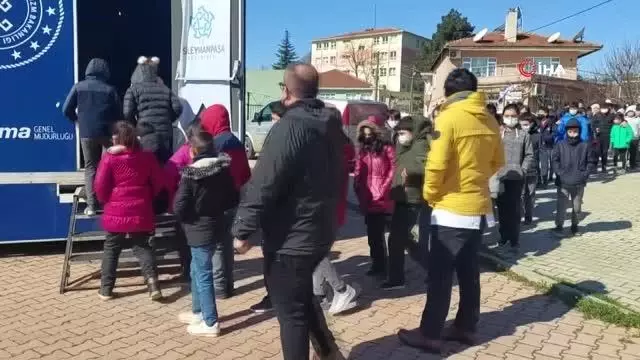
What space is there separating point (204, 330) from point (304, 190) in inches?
74.1

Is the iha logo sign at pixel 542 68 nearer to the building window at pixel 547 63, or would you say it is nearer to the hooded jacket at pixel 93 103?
the building window at pixel 547 63

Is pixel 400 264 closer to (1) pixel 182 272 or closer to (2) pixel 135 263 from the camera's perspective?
(1) pixel 182 272

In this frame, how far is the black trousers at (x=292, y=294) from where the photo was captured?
3.31 metres

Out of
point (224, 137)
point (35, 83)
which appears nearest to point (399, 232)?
point (224, 137)

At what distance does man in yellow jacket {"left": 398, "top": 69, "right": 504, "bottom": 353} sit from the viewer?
13.5 feet

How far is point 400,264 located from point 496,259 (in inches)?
67.7

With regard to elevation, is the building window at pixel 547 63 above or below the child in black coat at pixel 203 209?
above

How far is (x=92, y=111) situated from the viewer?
619 centimetres

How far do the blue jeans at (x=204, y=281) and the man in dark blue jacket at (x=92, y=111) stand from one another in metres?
2.09

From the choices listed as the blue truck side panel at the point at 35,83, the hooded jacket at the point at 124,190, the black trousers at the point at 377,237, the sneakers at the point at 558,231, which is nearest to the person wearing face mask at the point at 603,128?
the sneakers at the point at 558,231

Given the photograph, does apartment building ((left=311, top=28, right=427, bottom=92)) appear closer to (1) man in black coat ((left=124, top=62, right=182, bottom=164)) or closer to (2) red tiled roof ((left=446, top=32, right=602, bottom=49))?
(2) red tiled roof ((left=446, top=32, right=602, bottom=49))

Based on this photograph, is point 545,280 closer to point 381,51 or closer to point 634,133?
point 634,133

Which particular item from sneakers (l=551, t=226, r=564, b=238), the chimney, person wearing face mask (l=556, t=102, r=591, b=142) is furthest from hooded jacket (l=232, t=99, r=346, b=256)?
the chimney

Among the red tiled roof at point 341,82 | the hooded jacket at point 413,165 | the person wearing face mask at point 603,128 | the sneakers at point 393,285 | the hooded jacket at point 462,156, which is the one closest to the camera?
the hooded jacket at point 462,156
